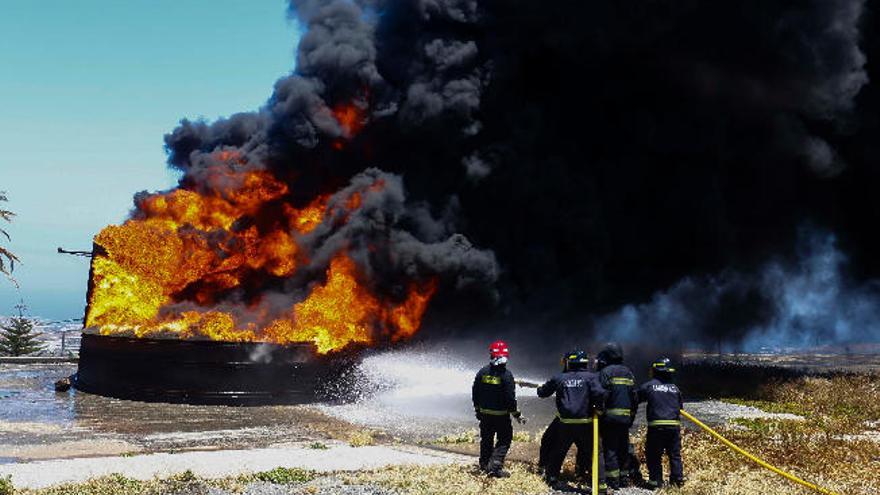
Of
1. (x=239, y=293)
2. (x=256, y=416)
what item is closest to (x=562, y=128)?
(x=239, y=293)

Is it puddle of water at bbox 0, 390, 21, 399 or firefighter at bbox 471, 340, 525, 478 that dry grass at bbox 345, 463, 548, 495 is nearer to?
firefighter at bbox 471, 340, 525, 478

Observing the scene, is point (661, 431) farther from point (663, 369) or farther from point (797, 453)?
point (797, 453)

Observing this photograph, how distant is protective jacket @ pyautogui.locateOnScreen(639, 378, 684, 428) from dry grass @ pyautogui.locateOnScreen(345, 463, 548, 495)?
200 centimetres

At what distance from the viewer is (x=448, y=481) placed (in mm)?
11008

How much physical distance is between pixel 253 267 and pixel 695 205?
16.8m

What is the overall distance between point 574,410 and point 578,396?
21 centimetres

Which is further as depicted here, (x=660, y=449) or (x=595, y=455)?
(x=660, y=449)

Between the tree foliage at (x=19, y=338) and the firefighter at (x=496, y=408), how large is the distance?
A: 41663 millimetres

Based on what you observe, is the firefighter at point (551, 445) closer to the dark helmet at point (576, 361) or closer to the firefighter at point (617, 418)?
the dark helmet at point (576, 361)

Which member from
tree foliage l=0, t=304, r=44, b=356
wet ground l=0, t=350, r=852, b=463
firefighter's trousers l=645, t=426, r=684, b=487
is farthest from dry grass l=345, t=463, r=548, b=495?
tree foliage l=0, t=304, r=44, b=356

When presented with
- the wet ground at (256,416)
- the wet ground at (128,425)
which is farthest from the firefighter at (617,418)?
the wet ground at (128,425)

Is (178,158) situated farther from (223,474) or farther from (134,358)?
(223,474)

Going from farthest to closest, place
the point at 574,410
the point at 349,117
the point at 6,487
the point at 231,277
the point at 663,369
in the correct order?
the point at 349,117, the point at 231,277, the point at 663,369, the point at 574,410, the point at 6,487

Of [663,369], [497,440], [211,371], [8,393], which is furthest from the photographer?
[8,393]
